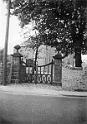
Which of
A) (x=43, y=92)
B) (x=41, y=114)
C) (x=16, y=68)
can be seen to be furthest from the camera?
(x=16, y=68)

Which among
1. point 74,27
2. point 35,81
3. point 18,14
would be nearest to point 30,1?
point 18,14

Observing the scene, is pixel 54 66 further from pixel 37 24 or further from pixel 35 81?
pixel 37 24

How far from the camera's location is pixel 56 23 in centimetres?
721

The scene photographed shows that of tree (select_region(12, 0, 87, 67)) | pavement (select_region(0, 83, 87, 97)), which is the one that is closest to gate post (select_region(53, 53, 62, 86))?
tree (select_region(12, 0, 87, 67))

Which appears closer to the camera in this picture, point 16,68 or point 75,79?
point 75,79

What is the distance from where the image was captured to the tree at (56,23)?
22.2ft

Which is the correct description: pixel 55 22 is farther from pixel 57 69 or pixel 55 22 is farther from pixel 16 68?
pixel 16 68

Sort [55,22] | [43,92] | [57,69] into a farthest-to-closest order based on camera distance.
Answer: [57,69], [55,22], [43,92]

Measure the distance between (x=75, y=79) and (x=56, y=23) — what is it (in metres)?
2.09

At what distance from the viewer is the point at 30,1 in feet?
21.7

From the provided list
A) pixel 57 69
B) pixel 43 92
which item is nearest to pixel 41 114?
pixel 43 92

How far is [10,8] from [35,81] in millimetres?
3177

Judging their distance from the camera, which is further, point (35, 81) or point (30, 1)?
point (35, 81)

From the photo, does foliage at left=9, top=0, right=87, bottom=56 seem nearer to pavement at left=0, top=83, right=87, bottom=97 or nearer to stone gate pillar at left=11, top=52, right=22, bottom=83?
pavement at left=0, top=83, right=87, bottom=97
